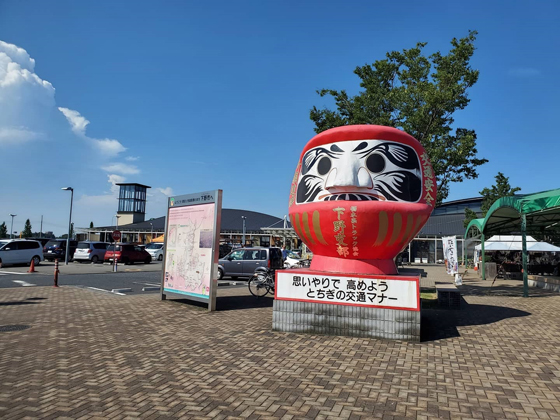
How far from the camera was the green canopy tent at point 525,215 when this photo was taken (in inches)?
517

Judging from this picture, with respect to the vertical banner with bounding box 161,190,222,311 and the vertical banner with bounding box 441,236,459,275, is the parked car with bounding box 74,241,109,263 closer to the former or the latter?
the vertical banner with bounding box 161,190,222,311

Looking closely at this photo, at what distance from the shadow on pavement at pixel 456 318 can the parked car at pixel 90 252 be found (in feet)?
82.0

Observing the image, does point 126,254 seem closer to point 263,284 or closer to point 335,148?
point 263,284

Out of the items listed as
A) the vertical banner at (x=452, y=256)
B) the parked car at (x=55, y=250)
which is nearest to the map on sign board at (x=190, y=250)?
the vertical banner at (x=452, y=256)

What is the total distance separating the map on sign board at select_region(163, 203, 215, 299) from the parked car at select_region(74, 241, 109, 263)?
20.0 meters

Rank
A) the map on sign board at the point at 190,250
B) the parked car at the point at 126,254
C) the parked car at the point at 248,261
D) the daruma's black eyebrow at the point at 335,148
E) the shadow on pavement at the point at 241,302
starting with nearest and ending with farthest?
the daruma's black eyebrow at the point at 335,148 < the map on sign board at the point at 190,250 < the shadow on pavement at the point at 241,302 < the parked car at the point at 248,261 < the parked car at the point at 126,254

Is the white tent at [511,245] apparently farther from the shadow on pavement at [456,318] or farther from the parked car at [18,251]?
the parked car at [18,251]

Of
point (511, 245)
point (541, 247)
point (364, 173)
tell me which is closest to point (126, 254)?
point (364, 173)

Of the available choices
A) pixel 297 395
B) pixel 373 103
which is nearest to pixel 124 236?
pixel 373 103

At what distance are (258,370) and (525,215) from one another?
1309 centimetres

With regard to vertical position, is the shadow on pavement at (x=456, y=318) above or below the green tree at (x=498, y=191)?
below

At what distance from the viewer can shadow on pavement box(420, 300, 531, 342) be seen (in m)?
7.79

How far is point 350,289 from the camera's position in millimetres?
7348

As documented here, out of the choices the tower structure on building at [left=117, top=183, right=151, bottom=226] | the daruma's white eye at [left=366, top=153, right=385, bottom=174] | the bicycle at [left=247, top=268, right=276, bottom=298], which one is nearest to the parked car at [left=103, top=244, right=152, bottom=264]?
the bicycle at [left=247, top=268, right=276, bottom=298]
